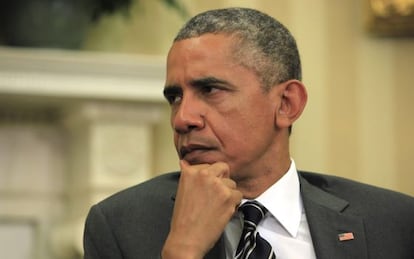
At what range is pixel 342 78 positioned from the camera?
2727mm

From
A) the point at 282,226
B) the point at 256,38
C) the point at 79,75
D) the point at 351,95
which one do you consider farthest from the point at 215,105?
the point at 351,95

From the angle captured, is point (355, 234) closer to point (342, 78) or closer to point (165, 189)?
point (165, 189)

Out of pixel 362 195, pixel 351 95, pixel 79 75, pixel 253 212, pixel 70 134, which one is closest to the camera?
pixel 253 212

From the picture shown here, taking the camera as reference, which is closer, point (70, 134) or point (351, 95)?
point (70, 134)

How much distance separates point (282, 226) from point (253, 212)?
3.3 inches

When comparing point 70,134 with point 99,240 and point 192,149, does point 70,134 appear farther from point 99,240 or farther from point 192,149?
Result: point 192,149

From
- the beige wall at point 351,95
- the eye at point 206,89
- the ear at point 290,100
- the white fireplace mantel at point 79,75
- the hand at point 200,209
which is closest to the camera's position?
the hand at point 200,209

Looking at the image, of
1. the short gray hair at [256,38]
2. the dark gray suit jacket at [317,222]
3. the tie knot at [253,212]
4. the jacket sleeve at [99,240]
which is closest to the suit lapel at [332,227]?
the dark gray suit jacket at [317,222]

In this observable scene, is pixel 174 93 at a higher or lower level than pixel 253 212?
higher

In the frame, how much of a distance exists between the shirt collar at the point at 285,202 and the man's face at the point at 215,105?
0.08 meters

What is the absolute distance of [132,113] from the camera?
2.42 meters

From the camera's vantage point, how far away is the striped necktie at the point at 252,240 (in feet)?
5.10

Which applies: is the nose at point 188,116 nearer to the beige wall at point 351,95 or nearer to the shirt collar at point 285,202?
the shirt collar at point 285,202

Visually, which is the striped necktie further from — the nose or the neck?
the nose
